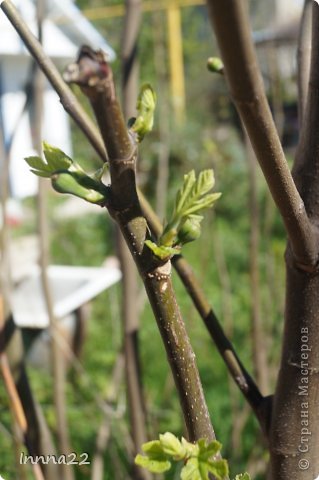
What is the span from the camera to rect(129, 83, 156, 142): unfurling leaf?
0.26 metres

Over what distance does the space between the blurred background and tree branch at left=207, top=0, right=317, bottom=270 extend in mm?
215

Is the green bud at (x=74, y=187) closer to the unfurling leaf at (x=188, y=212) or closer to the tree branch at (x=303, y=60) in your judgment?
the unfurling leaf at (x=188, y=212)

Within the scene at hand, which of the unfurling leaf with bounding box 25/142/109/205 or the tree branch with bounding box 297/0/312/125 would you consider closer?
the unfurling leaf with bounding box 25/142/109/205

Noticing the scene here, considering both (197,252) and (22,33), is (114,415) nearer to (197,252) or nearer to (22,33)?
(22,33)

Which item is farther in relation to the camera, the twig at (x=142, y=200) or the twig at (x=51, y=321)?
the twig at (x=51, y=321)

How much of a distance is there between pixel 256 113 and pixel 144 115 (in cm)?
6

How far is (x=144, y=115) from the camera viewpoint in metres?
0.26

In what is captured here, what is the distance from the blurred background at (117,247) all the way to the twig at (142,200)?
0.24 ft

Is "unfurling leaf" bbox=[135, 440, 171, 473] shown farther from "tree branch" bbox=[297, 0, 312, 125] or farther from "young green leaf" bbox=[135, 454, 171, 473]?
"tree branch" bbox=[297, 0, 312, 125]

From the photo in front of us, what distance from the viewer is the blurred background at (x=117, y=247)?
3.03 feet

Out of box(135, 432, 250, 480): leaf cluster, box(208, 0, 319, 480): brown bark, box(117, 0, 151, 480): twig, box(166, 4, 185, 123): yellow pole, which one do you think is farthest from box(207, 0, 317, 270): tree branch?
box(166, 4, 185, 123): yellow pole

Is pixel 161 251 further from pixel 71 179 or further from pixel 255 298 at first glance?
pixel 255 298

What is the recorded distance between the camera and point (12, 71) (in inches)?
160

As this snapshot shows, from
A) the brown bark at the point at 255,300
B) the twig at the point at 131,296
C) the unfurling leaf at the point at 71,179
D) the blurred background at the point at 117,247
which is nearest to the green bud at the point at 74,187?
the unfurling leaf at the point at 71,179
